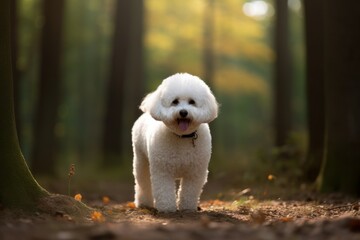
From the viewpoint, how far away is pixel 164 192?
6715 millimetres

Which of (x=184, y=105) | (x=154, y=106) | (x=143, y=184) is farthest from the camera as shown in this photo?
(x=143, y=184)

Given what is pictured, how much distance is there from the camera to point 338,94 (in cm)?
815

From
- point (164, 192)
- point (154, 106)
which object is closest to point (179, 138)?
point (154, 106)

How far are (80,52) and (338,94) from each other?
24006 millimetres

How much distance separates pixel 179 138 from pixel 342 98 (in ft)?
8.81

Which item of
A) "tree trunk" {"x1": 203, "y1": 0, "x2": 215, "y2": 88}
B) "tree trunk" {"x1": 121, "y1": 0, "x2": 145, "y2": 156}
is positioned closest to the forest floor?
"tree trunk" {"x1": 121, "y1": 0, "x2": 145, "y2": 156}

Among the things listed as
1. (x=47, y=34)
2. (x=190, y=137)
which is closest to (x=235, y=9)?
(x=47, y=34)

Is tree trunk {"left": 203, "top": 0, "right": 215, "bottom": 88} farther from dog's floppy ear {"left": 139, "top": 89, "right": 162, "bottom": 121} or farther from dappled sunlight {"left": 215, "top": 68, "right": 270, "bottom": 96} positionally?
dog's floppy ear {"left": 139, "top": 89, "right": 162, "bottom": 121}

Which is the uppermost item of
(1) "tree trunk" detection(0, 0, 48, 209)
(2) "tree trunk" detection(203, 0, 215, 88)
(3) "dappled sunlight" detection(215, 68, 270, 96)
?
(2) "tree trunk" detection(203, 0, 215, 88)

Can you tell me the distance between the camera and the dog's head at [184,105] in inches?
248

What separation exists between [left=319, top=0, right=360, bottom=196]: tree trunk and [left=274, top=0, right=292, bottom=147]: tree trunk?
7.58 m

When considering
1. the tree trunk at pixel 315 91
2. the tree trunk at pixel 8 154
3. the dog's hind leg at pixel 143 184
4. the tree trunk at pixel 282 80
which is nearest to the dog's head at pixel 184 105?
the dog's hind leg at pixel 143 184

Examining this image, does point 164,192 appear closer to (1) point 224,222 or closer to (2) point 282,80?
(1) point 224,222

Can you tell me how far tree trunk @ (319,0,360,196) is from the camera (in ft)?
26.2
